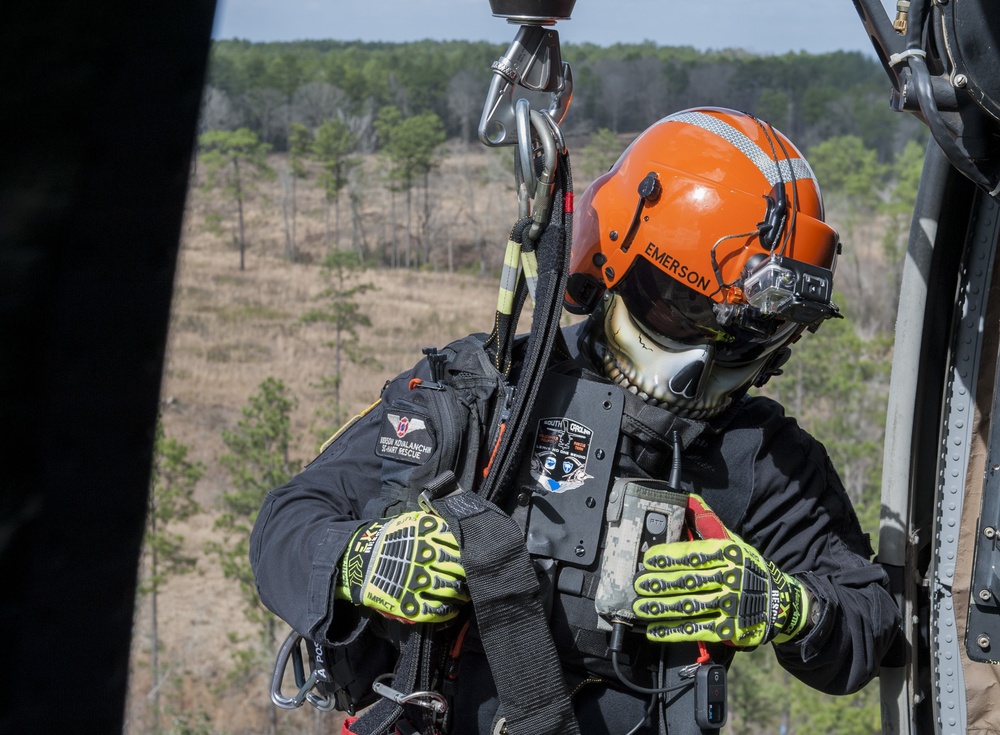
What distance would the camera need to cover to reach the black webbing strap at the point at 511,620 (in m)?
2.11

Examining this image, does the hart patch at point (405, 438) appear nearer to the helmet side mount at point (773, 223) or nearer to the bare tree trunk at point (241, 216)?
the helmet side mount at point (773, 223)

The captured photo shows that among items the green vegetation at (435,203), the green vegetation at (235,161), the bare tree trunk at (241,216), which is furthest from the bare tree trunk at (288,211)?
the bare tree trunk at (241,216)

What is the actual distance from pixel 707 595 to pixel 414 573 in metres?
0.65

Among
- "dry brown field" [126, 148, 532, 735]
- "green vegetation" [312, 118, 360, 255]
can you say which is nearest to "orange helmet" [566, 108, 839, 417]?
"dry brown field" [126, 148, 532, 735]

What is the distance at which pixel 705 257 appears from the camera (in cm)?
249

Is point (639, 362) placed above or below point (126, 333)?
below

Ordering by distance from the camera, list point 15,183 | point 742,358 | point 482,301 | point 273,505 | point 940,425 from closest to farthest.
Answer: point 15,183 → point 273,505 → point 742,358 → point 940,425 → point 482,301

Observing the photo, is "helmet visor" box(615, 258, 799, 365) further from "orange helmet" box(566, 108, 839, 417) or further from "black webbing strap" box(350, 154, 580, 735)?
"black webbing strap" box(350, 154, 580, 735)

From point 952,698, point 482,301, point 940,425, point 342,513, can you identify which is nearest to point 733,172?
point 940,425

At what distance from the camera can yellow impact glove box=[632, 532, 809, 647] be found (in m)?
2.23

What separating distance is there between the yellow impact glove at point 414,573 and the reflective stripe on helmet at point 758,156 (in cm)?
118

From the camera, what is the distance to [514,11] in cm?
225

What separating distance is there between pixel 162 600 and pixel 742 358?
21.3 meters

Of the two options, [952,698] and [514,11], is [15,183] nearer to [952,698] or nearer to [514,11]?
[514,11]
